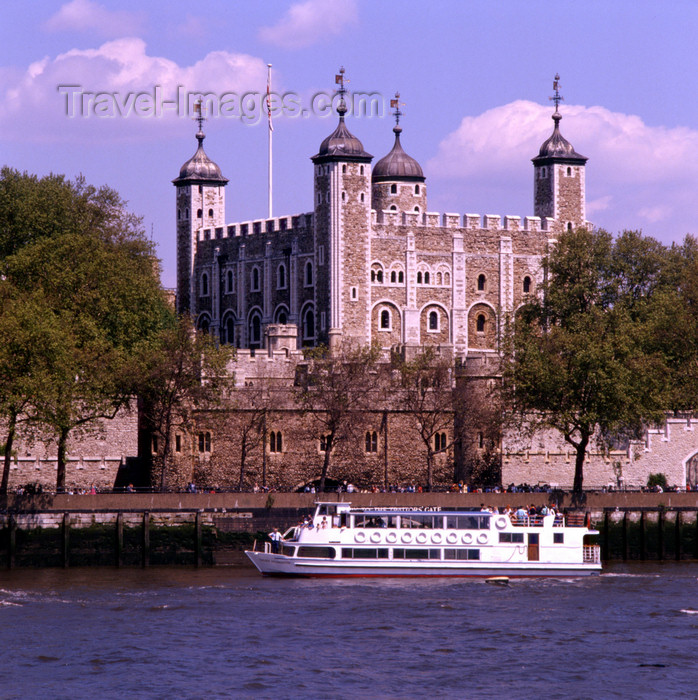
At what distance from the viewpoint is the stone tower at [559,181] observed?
109 m

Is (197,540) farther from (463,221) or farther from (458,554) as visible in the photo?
(463,221)

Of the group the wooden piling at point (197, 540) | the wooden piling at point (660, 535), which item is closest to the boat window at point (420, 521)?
the wooden piling at point (197, 540)

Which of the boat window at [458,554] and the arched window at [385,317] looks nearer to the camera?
the boat window at [458,554]

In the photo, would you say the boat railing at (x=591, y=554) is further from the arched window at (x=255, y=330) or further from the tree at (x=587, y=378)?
the arched window at (x=255, y=330)

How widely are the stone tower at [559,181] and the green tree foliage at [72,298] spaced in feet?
91.3

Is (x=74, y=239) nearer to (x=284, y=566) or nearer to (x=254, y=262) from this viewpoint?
(x=284, y=566)

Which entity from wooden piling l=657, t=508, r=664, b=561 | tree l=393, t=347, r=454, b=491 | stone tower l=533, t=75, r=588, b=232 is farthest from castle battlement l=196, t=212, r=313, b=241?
wooden piling l=657, t=508, r=664, b=561

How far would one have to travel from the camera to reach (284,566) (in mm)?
57188

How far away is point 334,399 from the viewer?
7388cm

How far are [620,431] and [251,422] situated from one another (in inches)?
618

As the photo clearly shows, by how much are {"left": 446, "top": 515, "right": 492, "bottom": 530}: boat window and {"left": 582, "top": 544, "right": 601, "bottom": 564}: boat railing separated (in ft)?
11.6

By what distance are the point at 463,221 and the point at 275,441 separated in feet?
116

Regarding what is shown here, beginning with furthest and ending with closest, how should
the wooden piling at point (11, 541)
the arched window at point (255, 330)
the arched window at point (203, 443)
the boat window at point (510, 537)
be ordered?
the arched window at point (255, 330) → the arched window at point (203, 443) → the wooden piling at point (11, 541) → the boat window at point (510, 537)

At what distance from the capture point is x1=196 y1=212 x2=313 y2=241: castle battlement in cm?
10556
